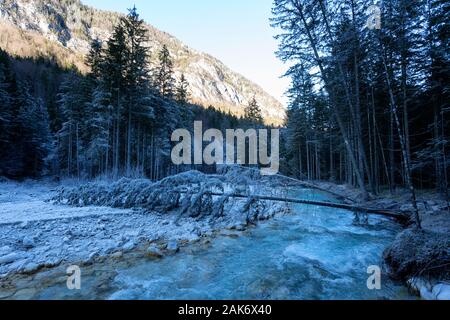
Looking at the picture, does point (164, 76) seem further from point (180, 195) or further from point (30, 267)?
point (30, 267)

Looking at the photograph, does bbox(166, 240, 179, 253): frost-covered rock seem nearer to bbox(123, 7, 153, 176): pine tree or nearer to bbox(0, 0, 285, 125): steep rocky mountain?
bbox(123, 7, 153, 176): pine tree

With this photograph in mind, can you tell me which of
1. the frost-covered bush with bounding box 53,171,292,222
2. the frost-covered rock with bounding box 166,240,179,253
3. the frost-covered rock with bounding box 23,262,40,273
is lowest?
the frost-covered rock with bounding box 166,240,179,253

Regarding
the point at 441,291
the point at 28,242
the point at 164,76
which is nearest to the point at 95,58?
the point at 164,76

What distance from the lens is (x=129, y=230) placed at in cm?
672

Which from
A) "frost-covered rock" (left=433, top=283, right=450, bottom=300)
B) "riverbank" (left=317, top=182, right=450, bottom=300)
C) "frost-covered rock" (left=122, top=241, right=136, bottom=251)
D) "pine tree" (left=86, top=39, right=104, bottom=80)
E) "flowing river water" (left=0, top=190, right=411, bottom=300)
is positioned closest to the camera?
"frost-covered rock" (left=433, top=283, right=450, bottom=300)

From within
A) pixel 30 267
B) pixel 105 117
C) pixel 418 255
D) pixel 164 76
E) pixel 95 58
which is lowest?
pixel 30 267

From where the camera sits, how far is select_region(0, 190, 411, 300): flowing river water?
3.71 m

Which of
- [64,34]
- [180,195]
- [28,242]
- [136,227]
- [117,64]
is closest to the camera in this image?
[28,242]

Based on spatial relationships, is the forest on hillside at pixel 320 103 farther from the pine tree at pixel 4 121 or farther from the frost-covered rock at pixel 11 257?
the frost-covered rock at pixel 11 257

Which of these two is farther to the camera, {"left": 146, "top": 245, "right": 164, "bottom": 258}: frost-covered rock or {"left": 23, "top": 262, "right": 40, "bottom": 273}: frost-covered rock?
{"left": 146, "top": 245, "right": 164, "bottom": 258}: frost-covered rock

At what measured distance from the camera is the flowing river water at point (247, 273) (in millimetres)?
3713

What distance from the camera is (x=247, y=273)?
14.9 ft

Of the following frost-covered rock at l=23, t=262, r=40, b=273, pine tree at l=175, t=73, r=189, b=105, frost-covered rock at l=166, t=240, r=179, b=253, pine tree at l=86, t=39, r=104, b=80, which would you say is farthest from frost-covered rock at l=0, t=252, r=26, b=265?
pine tree at l=175, t=73, r=189, b=105

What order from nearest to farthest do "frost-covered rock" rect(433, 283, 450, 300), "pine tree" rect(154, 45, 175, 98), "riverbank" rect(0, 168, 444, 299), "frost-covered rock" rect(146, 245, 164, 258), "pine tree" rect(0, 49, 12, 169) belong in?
"frost-covered rock" rect(433, 283, 450, 300)
"riverbank" rect(0, 168, 444, 299)
"frost-covered rock" rect(146, 245, 164, 258)
"pine tree" rect(0, 49, 12, 169)
"pine tree" rect(154, 45, 175, 98)
